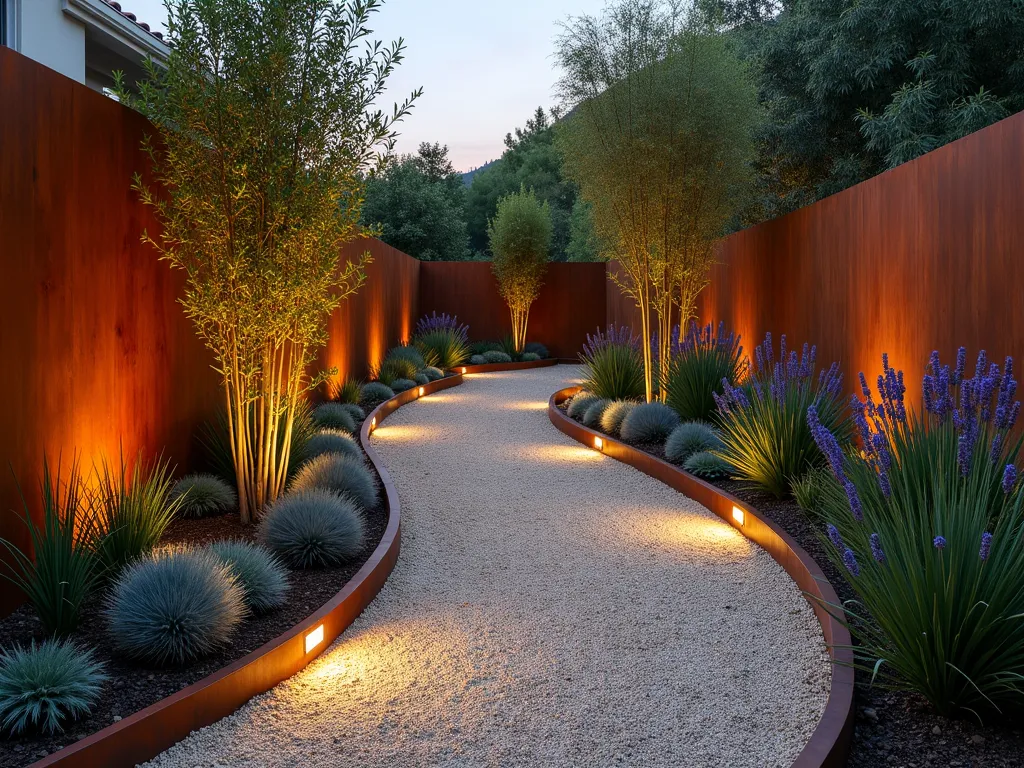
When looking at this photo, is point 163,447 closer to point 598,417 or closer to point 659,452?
point 659,452

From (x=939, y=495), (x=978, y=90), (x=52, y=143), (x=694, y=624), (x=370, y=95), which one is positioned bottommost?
(x=694, y=624)

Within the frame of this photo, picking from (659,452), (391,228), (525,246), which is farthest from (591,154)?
(391,228)

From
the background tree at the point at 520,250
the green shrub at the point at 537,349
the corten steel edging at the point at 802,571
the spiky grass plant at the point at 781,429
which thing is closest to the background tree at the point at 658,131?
the corten steel edging at the point at 802,571

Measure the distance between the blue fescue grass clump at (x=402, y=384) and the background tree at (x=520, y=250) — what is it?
5807 millimetres

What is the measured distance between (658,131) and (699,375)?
231 centimetres

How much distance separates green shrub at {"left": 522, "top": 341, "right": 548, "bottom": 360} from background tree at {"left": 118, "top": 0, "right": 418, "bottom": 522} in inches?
494

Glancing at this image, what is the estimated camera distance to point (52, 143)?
335cm

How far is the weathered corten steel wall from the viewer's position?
17.7 metres

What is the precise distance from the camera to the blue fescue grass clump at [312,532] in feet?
12.9

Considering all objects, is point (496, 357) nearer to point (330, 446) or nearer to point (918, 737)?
point (330, 446)

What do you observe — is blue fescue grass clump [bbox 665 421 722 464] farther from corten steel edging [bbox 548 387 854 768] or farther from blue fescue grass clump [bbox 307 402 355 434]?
blue fescue grass clump [bbox 307 402 355 434]

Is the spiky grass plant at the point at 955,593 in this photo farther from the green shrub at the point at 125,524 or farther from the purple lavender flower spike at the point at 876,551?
the green shrub at the point at 125,524

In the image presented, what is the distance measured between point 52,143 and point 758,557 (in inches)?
149

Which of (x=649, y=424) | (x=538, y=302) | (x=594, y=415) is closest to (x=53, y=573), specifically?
(x=649, y=424)
